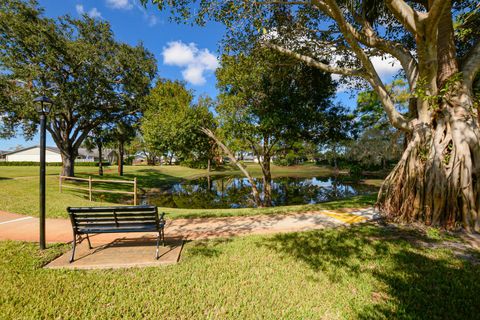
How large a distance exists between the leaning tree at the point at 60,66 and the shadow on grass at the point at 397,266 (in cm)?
1617

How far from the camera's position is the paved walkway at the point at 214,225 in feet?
17.1

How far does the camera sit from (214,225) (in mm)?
6152

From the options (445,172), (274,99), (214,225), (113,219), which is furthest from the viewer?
(274,99)

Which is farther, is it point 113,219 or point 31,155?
point 31,155

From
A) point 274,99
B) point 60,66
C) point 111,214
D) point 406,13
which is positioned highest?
point 60,66

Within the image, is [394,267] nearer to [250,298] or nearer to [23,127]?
[250,298]

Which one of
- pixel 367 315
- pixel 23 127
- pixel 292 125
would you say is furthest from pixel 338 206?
pixel 23 127

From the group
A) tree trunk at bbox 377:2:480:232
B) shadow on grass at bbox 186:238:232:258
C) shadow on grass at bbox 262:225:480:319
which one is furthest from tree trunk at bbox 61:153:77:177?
tree trunk at bbox 377:2:480:232

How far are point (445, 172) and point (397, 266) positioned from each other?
3.55 m

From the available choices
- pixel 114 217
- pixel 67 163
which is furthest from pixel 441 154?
pixel 67 163

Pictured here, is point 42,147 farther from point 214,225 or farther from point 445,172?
point 445,172

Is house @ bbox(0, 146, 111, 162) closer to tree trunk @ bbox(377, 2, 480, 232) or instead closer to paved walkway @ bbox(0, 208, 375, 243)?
paved walkway @ bbox(0, 208, 375, 243)

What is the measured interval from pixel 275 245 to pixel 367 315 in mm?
2109

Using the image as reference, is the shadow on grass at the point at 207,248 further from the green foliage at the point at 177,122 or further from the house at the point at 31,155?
the house at the point at 31,155
